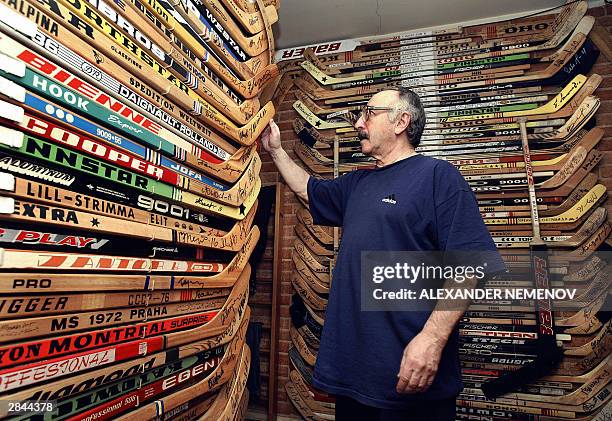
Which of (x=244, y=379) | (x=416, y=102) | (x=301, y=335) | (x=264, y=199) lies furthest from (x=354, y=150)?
(x=244, y=379)

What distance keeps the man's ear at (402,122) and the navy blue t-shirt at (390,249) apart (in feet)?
0.57

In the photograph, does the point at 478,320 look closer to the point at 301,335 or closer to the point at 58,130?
the point at 301,335

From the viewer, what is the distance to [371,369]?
132 cm

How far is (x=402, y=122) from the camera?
5.72 feet

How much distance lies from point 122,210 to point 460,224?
114 centimetres

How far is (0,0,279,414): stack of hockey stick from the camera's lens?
867mm

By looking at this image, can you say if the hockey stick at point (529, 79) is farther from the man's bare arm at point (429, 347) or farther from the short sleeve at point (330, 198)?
the man's bare arm at point (429, 347)

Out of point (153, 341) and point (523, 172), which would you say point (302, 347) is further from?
point (523, 172)

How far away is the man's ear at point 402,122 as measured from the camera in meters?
1.74

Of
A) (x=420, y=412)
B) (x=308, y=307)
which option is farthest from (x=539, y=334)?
(x=420, y=412)

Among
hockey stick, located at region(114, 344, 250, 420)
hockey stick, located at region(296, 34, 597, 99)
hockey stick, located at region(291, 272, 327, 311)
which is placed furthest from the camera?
hockey stick, located at region(291, 272, 327, 311)

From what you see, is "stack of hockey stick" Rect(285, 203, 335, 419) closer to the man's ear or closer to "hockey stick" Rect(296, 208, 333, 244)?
"hockey stick" Rect(296, 208, 333, 244)

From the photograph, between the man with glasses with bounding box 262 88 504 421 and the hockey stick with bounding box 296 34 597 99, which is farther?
the hockey stick with bounding box 296 34 597 99

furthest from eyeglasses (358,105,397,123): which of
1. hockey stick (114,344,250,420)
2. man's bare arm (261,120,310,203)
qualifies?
hockey stick (114,344,250,420)
